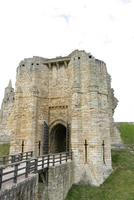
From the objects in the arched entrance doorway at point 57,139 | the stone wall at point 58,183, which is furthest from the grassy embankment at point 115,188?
the arched entrance doorway at point 57,139

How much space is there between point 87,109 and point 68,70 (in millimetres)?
4141

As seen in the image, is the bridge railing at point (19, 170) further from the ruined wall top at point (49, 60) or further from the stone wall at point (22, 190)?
the ruined wall top at point (49, 60)

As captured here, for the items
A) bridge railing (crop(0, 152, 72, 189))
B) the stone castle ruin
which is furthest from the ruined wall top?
bridge railing (crop(0, 152, 72, 189))

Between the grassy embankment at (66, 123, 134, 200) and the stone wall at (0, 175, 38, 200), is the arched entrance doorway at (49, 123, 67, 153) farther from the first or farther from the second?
the stone wall at (0, 175, 38, 200)

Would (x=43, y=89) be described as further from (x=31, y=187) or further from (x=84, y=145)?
(x=31, y=187)

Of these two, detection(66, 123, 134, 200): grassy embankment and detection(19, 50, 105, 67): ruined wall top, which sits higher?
detection(19, 50, 105, 67): ruined wall top

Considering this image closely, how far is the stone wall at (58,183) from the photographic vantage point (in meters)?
9.90

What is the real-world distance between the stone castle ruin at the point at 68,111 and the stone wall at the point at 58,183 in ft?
4.29

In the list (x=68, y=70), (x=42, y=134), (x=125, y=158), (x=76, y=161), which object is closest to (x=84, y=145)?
(x=76, y=161)

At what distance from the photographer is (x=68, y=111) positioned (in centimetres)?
1716

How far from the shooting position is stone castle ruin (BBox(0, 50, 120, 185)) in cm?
A: 1457

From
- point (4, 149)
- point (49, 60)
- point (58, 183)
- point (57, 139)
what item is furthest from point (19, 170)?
→ point (4, 149)

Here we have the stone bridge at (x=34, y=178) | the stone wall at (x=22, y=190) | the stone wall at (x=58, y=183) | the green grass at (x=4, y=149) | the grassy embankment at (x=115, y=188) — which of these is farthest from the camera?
the green grass at (x=4, y=149)

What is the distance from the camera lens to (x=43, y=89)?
17.7 meters
